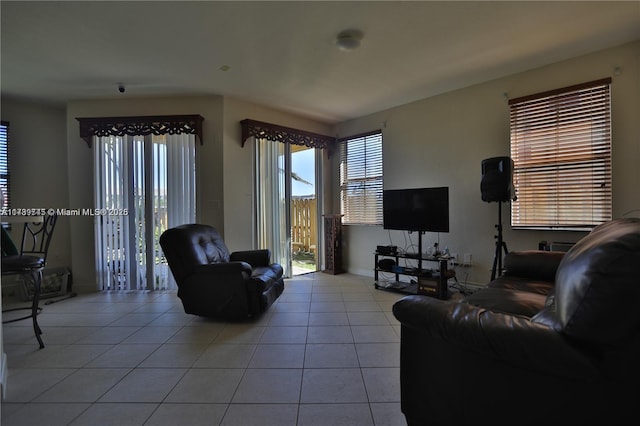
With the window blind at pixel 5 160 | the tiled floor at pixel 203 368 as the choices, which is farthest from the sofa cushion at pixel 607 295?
Result: the window blind at pixel 5 160

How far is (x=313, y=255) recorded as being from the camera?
5.83 meters

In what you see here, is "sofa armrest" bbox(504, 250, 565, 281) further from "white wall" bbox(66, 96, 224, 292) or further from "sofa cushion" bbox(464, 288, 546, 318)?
"white wall" bbox(66, 96, 224, 292)

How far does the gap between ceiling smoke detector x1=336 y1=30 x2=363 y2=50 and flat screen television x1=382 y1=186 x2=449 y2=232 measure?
1835mm

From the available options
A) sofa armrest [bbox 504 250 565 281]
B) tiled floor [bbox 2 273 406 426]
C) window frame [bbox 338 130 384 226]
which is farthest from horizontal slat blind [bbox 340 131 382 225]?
sofa armrest [bbox 504 250 565 281]

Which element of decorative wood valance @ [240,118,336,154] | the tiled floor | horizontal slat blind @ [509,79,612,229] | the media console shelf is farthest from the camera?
A: decorative wood valance @ [240,118,336,154]

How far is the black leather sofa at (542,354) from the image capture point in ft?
3.02

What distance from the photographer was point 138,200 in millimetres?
3939

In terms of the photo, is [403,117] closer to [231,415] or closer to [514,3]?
[514,3]

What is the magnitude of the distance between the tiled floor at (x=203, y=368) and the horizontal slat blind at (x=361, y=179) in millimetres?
1825

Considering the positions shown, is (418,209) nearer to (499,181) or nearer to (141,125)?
(499,181)

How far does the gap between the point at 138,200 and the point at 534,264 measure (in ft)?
14.5

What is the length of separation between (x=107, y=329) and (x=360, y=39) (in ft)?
11.2

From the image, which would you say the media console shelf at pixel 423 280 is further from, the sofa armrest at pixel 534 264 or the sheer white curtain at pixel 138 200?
the sheer white curtain at pixel 138 200

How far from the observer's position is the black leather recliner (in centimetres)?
281
